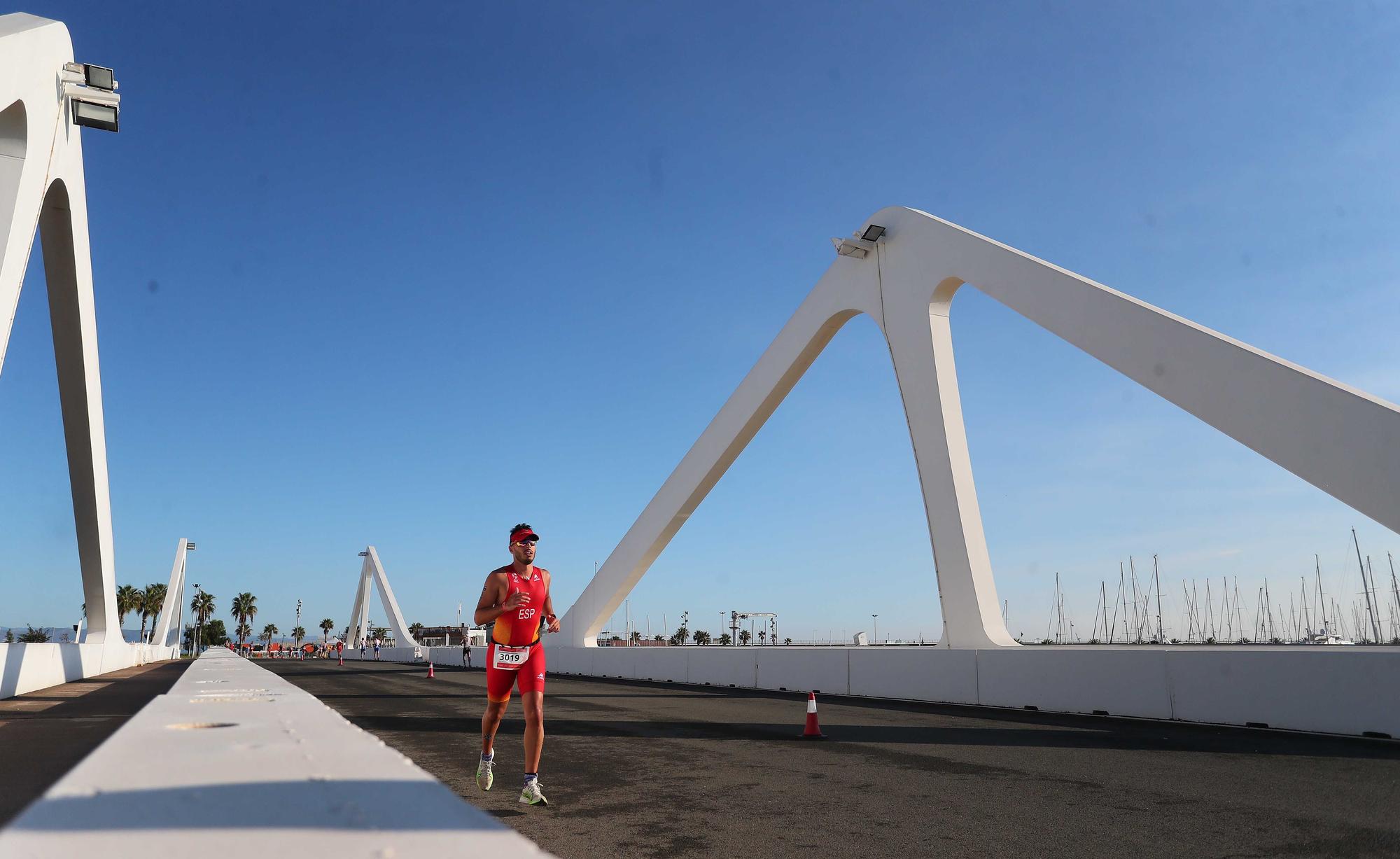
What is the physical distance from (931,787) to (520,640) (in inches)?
135

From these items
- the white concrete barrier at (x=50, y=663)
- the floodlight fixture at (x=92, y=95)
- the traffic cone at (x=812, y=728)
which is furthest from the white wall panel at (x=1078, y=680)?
the floodlight fixture at (x=92, y=95)

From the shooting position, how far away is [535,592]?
20.9 feet

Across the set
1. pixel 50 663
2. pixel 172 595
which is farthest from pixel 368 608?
pixel 50 663

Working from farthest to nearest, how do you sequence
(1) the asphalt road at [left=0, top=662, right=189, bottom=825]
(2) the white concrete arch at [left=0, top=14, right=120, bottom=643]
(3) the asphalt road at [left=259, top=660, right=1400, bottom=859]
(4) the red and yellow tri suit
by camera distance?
(2) the white concrete arch at [left=0, top=14, right=120, bottom=643] → (1) the asphalt road at [left=0, top=662, right=189, bottom=825] → (4) the red and yellow tri suit → (3) the asphalt road at [left=259, top=660, right=1400, bottom=859]

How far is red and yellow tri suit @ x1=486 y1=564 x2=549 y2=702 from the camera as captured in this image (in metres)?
6.20

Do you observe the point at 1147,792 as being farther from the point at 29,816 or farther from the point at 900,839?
the point at 29,816

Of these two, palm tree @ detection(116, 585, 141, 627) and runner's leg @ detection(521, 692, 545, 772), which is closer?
runner's leg @ detection(521, 692, 545, 772)

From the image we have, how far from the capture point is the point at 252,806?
1.74 metres

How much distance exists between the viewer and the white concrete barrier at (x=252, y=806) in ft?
4.89

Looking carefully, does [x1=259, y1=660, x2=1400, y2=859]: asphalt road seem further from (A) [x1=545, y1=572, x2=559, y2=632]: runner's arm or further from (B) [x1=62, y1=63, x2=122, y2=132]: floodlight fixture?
(B) [x1=62, y1=63, x2=122, y2=132]: floodlight fixture

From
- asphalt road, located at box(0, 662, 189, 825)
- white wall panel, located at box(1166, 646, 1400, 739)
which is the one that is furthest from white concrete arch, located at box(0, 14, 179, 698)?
white wall panel, located at box(1166, 646, 1400, 739)

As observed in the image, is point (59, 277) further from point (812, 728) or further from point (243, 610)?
point (243, 610)

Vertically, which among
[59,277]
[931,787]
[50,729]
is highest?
[59,277]

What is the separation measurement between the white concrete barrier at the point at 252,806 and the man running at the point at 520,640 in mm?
3523
